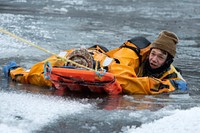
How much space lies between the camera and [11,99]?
560 cm

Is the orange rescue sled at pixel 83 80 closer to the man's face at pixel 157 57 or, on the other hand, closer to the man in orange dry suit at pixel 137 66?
the man in orange dry suit at pixel 137 66

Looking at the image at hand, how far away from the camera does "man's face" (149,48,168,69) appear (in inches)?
259

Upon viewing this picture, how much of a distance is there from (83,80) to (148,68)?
119 centimetres

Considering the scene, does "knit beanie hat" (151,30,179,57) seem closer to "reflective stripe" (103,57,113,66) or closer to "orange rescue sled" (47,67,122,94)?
"reflective stripe" (103,57,113,66)

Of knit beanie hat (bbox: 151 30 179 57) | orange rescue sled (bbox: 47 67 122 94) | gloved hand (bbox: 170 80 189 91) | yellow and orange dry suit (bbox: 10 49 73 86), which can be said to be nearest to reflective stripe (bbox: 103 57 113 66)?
orange rescue sled (bbox: 47 67 122 94)

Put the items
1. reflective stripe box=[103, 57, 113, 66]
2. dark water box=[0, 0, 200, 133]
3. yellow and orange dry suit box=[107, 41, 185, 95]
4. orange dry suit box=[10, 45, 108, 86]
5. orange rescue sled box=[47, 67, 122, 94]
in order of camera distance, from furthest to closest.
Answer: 1. orange dry suit box=[10, 45, 108, 86]
2. reflective stripe box=[103, 57, 113, 66]
3. yellow and orange dry suit box=[107, 41, 185, 95]
4. orange rescue sled box=[47, 67, 122, 94]
5. dark water box=[0, 0, 200, 133]

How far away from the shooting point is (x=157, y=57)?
661cm

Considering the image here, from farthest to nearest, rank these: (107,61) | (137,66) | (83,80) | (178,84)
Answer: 1. (137,66)
2. (178,84)
3. (107,61)
4. (83,80)

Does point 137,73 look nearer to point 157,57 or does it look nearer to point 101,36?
point 157,57

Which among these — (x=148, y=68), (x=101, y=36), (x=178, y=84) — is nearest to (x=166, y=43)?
(x=148, y=68)

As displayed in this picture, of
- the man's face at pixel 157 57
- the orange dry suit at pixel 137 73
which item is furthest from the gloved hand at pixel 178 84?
the man's face at pixel 157 57

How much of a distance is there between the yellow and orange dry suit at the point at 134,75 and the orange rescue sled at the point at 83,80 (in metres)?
0.14

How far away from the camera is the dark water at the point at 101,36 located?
514 cm

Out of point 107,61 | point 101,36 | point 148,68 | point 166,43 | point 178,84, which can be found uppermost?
point 166,43
